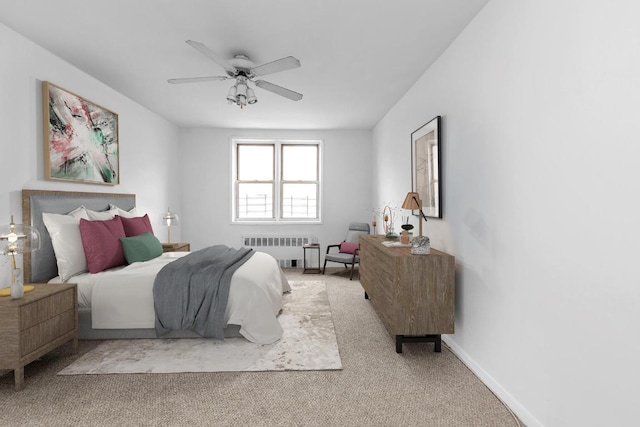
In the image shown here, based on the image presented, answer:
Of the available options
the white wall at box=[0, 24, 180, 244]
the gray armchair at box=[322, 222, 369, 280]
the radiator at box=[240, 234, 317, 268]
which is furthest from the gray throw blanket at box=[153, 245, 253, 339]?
the radiator at box=[240, 234, 317, 268]

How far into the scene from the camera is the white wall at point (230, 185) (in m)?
6.82

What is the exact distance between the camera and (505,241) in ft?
7.74

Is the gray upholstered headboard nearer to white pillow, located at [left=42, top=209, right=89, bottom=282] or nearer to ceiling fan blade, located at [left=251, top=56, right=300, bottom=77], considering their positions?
white pillow, located at [left=42, top=209, right=89, bottom=282]

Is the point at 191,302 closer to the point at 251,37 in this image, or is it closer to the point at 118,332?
the point at 118,332

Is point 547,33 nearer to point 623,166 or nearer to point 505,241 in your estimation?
point 623,166

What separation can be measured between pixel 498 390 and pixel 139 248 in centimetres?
352

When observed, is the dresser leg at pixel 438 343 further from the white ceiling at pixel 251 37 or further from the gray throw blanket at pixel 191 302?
the white ceiling at pixel 251 37

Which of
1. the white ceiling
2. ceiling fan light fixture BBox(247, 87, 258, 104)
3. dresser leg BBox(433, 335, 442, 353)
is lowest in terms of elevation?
dresser leg BBox(433, 335, 442, 353)

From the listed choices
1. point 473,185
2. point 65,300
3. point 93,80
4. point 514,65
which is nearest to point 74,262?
point 65,300

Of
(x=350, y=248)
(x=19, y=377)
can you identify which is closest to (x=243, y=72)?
(x=19, y=377)

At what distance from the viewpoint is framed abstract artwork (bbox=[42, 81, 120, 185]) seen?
341 cm

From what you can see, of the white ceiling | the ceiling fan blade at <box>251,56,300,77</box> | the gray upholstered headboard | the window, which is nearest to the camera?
the white ceiling

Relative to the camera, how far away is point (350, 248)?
245 inches

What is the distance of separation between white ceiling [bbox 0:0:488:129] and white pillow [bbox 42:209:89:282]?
5.21 ft
